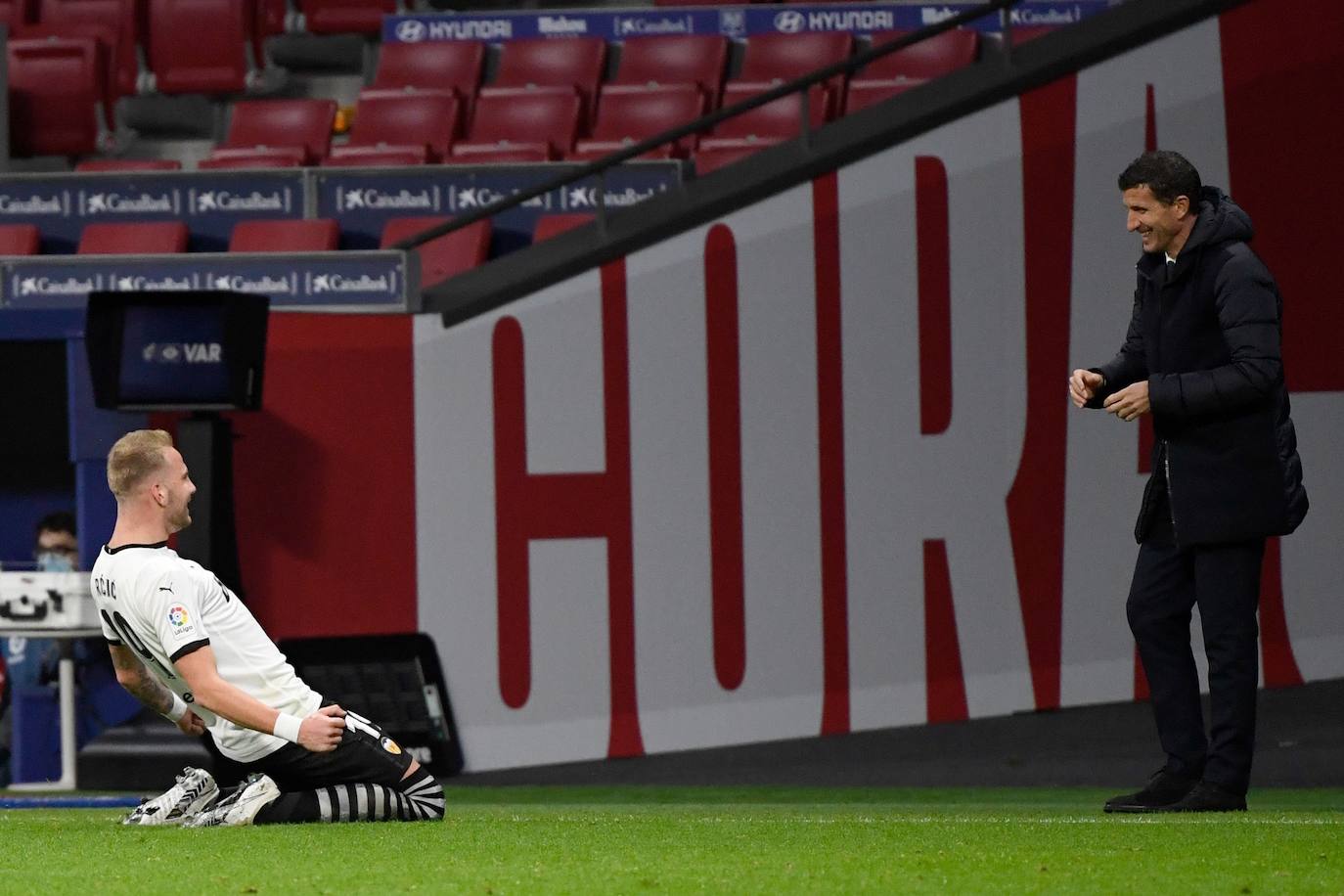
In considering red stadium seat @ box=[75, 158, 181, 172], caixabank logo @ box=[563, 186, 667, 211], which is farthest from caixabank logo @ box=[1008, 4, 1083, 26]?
red stadium seat @ box=[75, 158, 181, 172]

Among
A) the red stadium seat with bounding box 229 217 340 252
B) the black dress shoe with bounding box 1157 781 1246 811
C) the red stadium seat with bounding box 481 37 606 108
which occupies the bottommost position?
the black dress shoe with bounding box 1157 781 1246 811

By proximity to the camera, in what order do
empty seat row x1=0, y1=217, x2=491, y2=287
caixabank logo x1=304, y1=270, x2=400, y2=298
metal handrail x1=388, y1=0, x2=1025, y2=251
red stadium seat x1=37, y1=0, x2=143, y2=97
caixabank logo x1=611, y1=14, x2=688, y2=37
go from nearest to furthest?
1. metal handrail x1=388, y1=0, x2=1025, y2=251
2. caixabank logo x1=304, y1=270, x2=400, y2=298
3. empty seat row x1=0, y1=217, x2=491, y2=287
4. caixabank logo x1=611, y1=14, x2=688, y2=37
5. red stadium seat x1=37, y1=0, x2=143, y2=97

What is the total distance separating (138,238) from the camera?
10.9 meters

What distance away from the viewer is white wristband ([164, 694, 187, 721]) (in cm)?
530

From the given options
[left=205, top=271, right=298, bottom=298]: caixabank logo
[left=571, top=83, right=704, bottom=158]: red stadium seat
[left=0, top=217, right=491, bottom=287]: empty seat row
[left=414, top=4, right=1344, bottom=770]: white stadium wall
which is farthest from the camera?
[left=571, top=83, right=704, bottom=158]: red stadium seat

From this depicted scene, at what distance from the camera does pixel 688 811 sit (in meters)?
6.02

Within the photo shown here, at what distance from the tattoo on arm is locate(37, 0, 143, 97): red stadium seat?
363 inches

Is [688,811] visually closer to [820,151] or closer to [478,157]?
[820,151]

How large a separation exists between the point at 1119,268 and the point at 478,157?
5007 mm

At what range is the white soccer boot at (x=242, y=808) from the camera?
520 centimetres

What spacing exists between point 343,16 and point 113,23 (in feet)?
5.42

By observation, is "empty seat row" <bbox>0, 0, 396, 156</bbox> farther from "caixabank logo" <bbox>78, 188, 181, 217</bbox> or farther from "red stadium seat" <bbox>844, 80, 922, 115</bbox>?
"red stadium seat" <bbox>844, 80, 922, 115</bbox>

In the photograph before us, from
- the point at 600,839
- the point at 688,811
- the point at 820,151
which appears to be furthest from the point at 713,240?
the point at 600,839

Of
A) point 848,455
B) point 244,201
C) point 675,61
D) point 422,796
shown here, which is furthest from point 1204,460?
point 675,61
